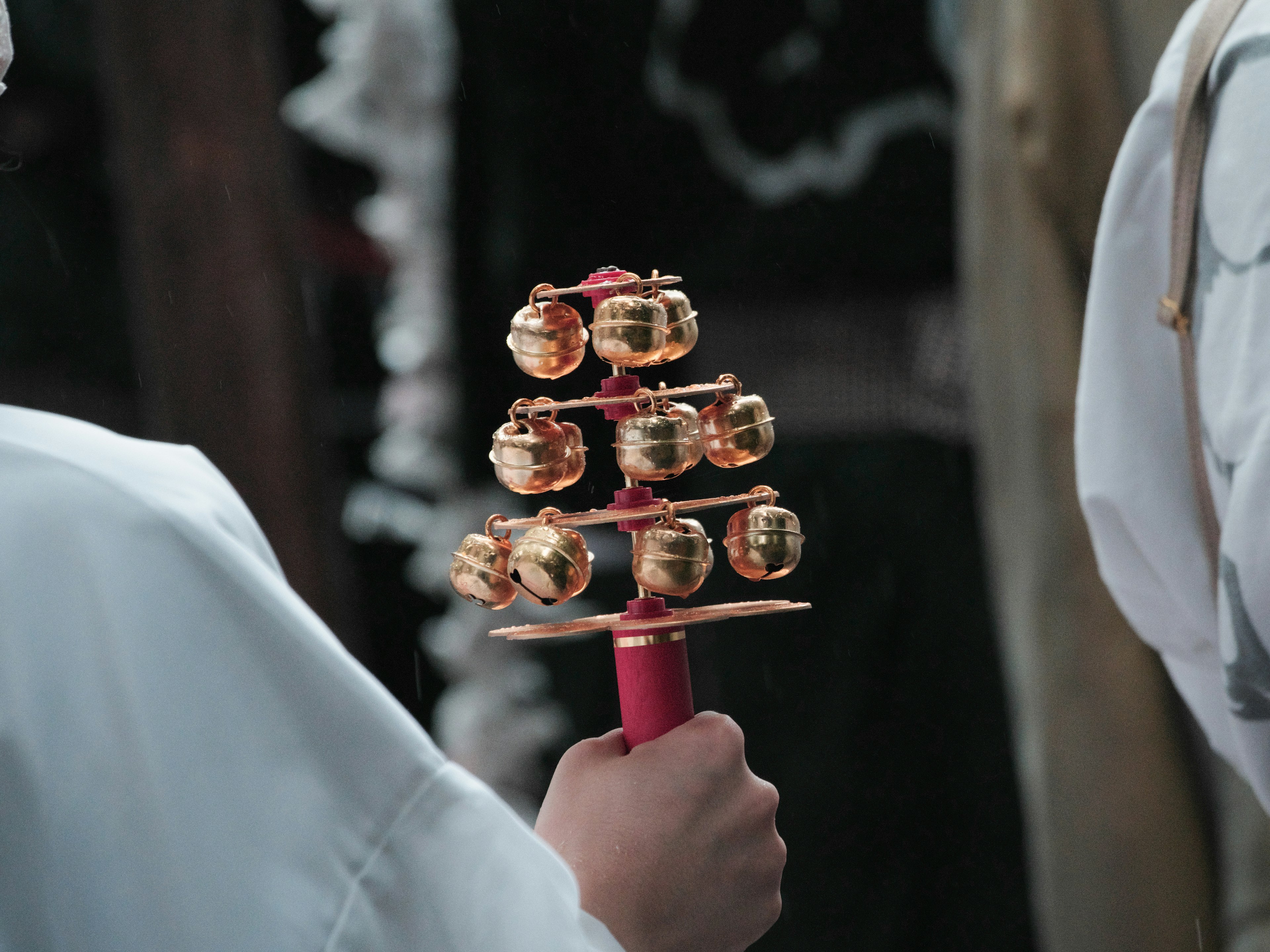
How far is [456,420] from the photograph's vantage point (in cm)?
153

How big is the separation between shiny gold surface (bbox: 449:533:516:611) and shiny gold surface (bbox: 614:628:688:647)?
0.06m

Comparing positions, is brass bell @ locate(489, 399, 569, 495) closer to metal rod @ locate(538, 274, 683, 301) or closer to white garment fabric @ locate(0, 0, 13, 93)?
metal rod @ locate(538, 274, 683, 301)

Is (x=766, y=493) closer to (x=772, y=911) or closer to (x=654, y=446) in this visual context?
(x=654, y=446)

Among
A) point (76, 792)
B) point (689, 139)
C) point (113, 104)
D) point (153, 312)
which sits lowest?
point (76, 792)

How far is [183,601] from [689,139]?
111 centimetres

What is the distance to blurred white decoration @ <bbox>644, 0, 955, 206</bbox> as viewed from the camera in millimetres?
1400

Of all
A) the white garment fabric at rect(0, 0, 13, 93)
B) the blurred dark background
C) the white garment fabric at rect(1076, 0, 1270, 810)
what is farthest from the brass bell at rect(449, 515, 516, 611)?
the blurred dark background

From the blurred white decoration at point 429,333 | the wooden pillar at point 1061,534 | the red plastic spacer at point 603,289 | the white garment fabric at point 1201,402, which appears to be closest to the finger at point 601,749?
the red plastic spacer at point 603,289

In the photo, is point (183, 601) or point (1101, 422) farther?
point (1101, 422)

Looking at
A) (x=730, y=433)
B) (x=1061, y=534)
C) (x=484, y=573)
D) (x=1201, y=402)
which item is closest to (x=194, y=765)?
(x=484, y=573)

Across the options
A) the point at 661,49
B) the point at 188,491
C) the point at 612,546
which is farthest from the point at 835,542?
the point at 188,491

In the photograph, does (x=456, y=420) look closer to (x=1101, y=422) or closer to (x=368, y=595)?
(x=368, y=595)

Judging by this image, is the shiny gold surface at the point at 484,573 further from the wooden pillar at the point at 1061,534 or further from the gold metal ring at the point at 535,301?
the wooden pillar at the point at 1061,534

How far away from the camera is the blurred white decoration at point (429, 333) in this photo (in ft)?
4.92
